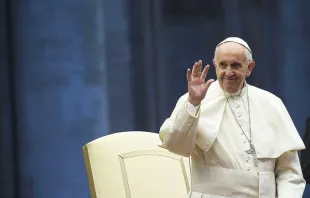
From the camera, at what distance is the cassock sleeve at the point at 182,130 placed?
3.39 m

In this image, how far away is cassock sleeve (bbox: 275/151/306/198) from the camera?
3660 mm

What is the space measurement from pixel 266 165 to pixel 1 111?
9.27 feet

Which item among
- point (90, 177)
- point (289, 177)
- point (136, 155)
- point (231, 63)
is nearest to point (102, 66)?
point (136, 155)

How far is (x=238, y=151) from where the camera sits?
3646 millimetres

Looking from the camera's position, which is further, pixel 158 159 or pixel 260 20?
pixel 260 20

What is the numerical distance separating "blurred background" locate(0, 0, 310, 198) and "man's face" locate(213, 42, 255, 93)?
2.51m

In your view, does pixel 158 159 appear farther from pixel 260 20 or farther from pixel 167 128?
pixel 260 20

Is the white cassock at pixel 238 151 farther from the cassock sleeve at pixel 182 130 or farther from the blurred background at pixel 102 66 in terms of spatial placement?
the blurred background at pixel 102 66

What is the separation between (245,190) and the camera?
362 centimetres

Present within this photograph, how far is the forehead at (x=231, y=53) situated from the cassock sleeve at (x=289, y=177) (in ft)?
1.77

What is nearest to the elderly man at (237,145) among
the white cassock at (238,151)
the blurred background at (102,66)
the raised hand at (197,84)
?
the white cassock at (238,151)

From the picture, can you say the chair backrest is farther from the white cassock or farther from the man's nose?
the man's nose

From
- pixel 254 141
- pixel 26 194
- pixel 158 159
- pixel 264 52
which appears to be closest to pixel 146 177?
pixel 158 159

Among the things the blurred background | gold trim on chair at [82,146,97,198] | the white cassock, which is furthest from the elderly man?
the blurred background
